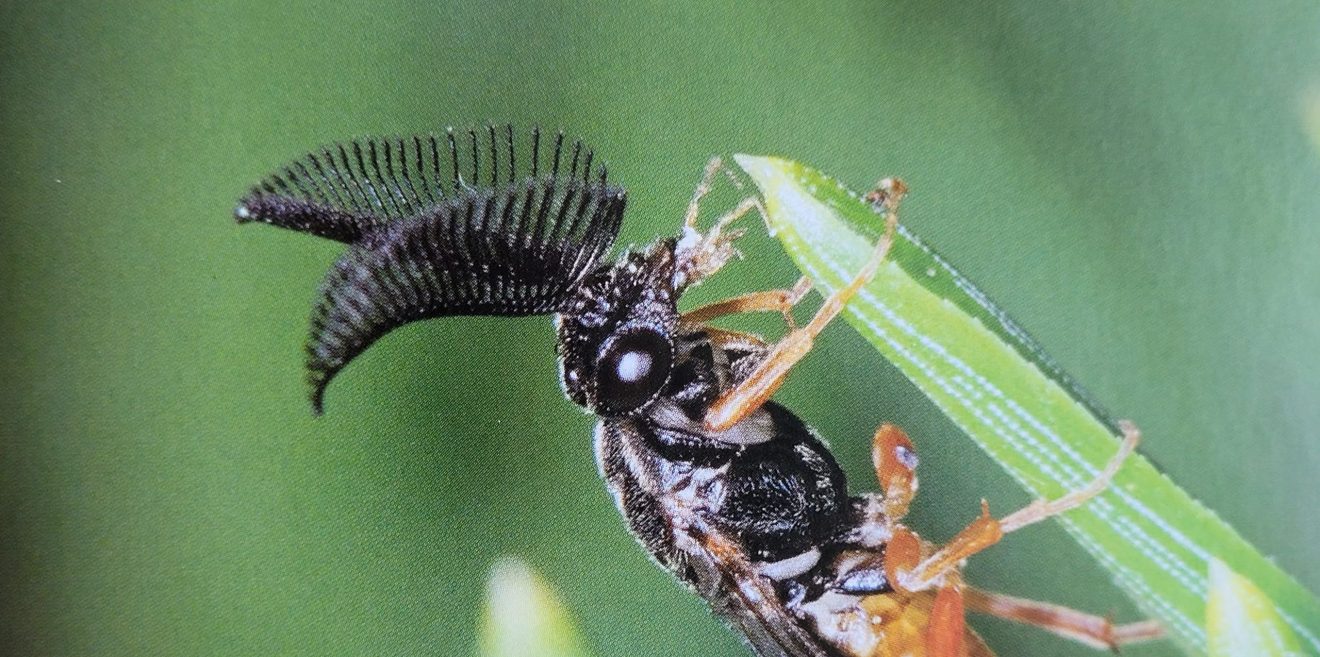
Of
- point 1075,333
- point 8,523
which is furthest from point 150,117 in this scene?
point 1075,333

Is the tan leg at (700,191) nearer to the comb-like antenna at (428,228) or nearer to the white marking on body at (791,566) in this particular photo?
the comb-like antenna at (428,228)

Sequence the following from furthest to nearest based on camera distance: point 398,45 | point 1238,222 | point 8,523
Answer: point 1238,222, point 398,45, point 8,523

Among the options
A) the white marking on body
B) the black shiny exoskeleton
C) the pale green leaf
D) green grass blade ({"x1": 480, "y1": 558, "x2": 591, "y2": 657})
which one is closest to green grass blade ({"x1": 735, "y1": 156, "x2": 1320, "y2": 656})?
the pale green leaf

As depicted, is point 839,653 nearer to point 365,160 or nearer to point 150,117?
point 365,160

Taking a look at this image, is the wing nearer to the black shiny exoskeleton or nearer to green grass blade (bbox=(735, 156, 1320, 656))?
the black shiny exoskeleton

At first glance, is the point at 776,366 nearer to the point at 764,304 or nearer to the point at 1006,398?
the point at 764,304

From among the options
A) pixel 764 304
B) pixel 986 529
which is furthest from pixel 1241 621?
pixel 764 304
